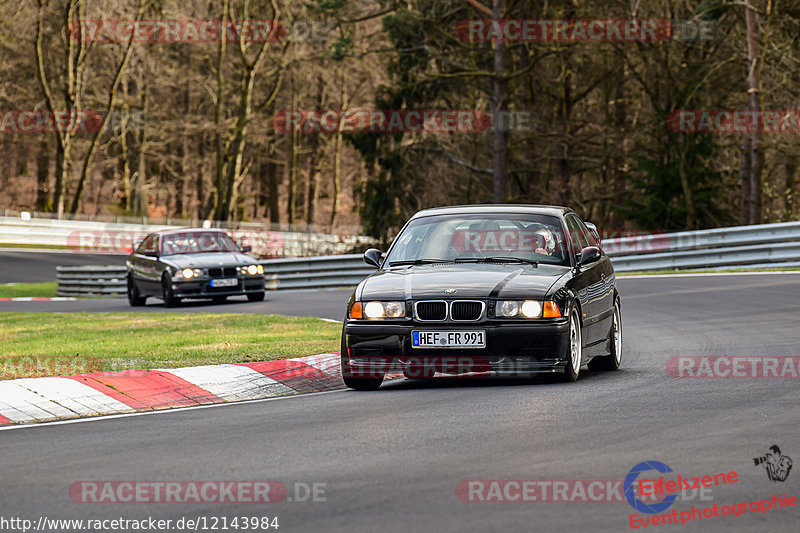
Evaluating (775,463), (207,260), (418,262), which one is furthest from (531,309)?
(207,260)

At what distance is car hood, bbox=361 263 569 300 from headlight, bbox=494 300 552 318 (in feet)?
0.19

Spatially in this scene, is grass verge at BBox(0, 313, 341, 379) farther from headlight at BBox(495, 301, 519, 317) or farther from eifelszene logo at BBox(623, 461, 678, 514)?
eifelszene logo at BBox(623, 461, 678, 514)

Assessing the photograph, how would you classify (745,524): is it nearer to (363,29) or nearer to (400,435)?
(400,435)

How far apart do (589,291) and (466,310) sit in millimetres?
1728

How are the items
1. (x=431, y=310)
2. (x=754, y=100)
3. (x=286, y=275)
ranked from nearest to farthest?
1. (x=431, y=310)
2. (x=286, y=275)
3. (x=754, y=100)

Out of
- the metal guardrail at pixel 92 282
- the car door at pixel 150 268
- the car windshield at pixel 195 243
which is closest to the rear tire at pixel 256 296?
the car windshield at pixel 195 243

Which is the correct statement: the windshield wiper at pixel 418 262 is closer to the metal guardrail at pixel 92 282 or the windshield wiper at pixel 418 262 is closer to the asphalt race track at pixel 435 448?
the asphalt race track at pixel 435 448

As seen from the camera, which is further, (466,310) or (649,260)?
(649,260)

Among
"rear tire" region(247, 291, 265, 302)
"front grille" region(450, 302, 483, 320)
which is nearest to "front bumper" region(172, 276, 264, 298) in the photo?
"rear tire" region(247, 291, 265, 302)

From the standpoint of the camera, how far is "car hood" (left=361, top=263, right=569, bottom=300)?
992 cm

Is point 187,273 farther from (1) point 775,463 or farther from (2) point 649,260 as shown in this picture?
(1) point 775,463

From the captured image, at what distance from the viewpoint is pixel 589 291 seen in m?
11.1

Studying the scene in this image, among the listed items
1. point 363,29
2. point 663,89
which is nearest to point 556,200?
point 663,89

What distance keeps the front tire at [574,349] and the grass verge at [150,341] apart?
9.99 feet
